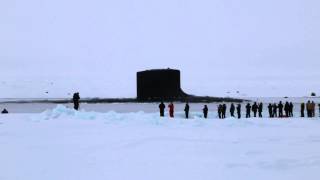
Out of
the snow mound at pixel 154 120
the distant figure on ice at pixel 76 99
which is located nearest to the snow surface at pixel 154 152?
the snow mound at pixel 154 120

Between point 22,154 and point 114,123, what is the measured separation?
347 inches

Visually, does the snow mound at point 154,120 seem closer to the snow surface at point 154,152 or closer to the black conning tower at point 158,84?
the snow surface at point 154,152

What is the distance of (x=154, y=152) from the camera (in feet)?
36.9

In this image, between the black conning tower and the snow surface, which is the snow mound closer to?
the snow surface

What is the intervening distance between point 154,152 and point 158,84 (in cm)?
4761

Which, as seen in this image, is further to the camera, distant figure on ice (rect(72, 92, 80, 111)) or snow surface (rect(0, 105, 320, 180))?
distant figure on ice (rect(72, 92, 80, 111))

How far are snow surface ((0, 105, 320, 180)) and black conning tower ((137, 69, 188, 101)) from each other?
130 feet

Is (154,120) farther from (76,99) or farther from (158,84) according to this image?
(158,84)

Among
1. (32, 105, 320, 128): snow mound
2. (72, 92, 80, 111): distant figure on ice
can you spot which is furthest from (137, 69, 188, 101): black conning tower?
(32, 105, 320, 128): snow mound

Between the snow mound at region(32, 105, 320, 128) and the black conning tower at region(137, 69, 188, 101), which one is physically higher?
the black conning tower at region(137, 69, 188, 101)

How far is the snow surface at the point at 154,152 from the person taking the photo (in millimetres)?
8844

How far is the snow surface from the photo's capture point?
8.84 meters

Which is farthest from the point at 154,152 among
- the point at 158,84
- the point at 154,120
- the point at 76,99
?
the point at 158,84

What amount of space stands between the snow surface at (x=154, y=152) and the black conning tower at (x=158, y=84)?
39.6 m
